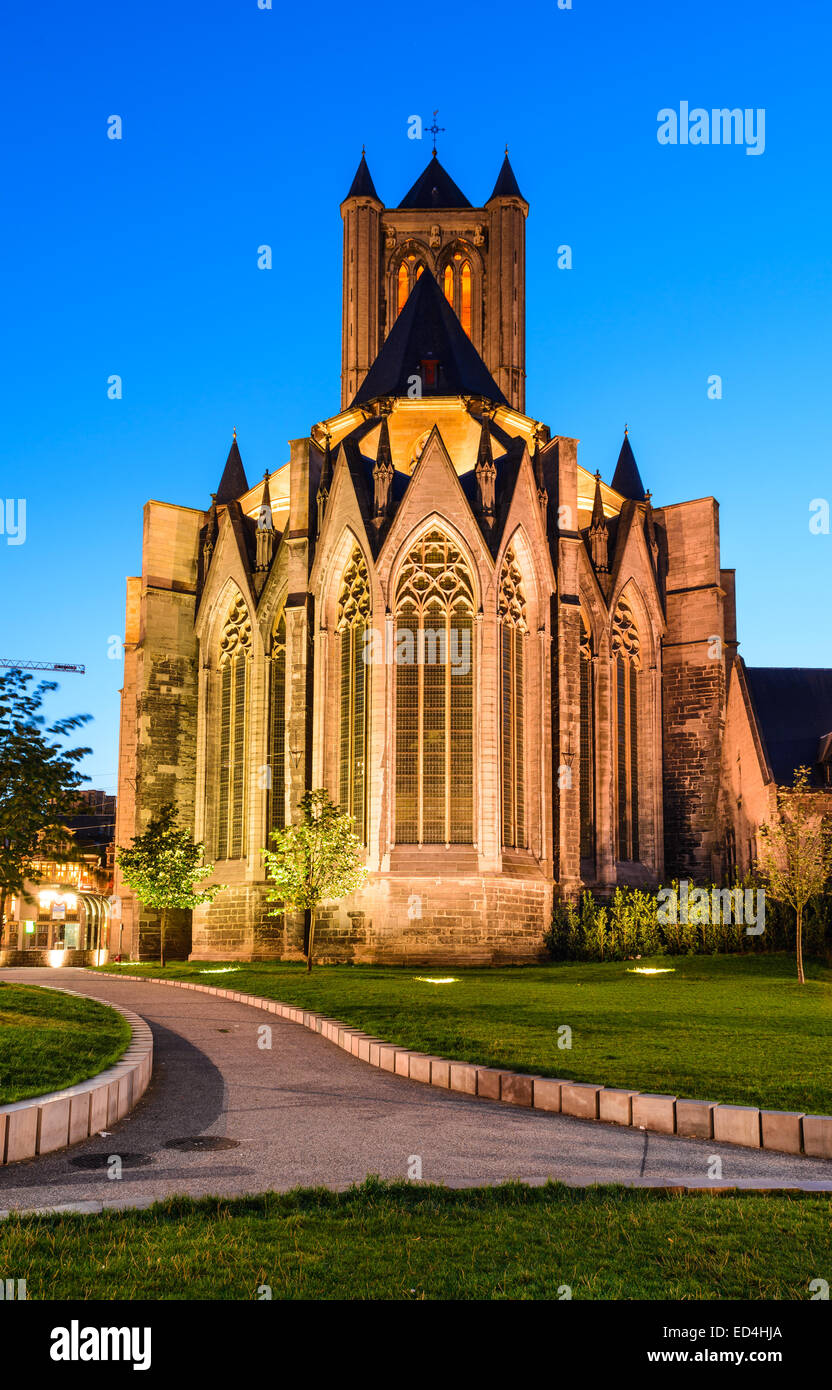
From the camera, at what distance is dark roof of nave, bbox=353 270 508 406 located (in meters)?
43.9

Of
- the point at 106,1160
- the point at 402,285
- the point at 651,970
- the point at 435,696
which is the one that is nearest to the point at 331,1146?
the point at 106,1160

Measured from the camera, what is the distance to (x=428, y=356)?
4450cm

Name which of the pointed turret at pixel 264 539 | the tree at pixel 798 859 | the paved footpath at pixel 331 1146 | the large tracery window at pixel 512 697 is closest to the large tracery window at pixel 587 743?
the large tracery window at pixel 512 697

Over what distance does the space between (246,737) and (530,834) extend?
1122 centimetres

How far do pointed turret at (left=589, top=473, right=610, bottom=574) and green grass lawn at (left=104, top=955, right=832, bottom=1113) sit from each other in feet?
55.5

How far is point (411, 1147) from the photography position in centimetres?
921

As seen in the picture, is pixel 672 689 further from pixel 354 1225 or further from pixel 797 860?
pixel 354 1225

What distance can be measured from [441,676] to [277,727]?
8.37m

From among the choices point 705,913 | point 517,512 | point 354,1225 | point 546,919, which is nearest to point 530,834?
point 546,919

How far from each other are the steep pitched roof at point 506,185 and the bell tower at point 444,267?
0.05 m

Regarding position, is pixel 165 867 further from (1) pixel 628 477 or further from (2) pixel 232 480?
(1) pixel 628 477

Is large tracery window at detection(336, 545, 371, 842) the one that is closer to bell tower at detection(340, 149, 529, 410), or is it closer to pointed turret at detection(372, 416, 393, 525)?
pointed turret at detection(372, 416, 393, 525)

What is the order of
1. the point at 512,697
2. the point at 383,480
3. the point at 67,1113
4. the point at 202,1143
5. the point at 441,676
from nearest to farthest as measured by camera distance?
the point at 67,1113
the point at 202,1143
the point at 441,676
the point at 512,697
the point at 383,480
